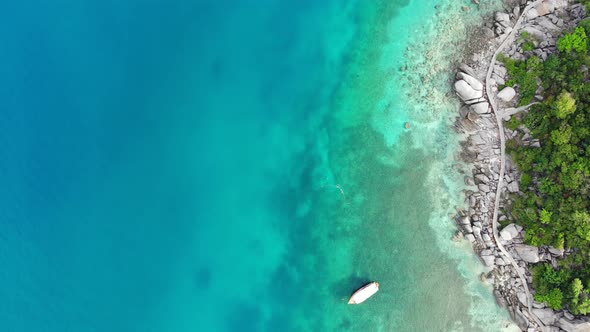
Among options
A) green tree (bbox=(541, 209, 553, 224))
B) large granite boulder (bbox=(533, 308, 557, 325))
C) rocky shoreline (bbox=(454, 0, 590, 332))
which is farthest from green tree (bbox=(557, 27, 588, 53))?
large granite boulder (bbox=(533, 308, 557, 325))

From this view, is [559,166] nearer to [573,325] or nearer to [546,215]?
Answer: [546,215]

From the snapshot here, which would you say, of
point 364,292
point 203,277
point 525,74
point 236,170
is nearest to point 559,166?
point 525,74

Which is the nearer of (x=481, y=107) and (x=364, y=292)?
(x=481, y=107)

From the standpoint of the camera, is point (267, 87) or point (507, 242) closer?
point (507, 242)

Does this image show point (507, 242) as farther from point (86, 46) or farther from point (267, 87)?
point (86, 46)

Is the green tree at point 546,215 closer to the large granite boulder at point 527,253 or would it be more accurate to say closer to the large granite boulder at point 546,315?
the large granite boulder at point 527,253

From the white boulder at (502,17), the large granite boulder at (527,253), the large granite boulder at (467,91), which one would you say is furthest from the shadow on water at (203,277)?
the white boulder at (502,17)

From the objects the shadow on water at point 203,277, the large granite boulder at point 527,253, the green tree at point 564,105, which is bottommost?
the large granite boulder at point 527,253

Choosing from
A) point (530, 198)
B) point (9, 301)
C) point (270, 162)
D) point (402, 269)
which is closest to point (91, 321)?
point (9, 301)
